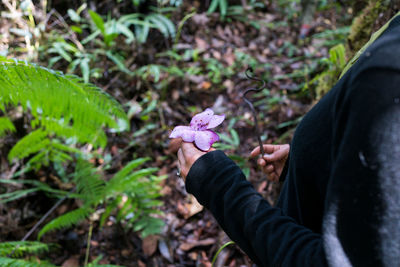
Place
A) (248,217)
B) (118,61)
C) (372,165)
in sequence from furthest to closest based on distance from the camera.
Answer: (118,61), (248,217), (372,165)

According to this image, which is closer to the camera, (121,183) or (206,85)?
(121,183)

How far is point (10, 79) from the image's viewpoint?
147 cm

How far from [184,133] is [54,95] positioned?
1201mm

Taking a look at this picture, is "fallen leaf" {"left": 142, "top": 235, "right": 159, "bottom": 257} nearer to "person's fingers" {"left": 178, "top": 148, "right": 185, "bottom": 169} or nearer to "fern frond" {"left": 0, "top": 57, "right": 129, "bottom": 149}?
"fern frond" {"left": 0, "top": 57, "right": 129, "bottom": 149}

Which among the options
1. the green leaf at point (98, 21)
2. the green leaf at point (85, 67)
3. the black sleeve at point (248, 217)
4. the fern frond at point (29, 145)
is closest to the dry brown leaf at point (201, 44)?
the green leaf at point (98, 21)

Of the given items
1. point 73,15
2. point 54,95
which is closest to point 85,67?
point 73,15

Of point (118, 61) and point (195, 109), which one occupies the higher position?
point (118, 61)

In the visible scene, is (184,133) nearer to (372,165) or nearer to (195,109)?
(372,165)

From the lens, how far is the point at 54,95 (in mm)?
1826

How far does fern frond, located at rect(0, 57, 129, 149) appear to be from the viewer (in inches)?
58.0

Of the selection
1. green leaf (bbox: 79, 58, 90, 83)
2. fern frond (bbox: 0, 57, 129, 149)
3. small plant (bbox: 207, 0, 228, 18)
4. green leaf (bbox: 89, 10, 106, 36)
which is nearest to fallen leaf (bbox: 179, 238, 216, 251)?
fern frond (bbox: 0, 57, 129, 149)

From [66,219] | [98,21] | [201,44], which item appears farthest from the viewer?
[201,44]

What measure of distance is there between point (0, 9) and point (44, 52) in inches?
27.1

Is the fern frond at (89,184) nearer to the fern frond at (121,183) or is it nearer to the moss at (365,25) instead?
the fern frond at (121,183)
